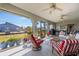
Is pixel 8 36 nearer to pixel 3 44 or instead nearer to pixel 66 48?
pixel 3 44

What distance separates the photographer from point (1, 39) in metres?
2.63

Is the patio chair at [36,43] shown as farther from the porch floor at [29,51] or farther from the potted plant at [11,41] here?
the potted plant at [11,41]

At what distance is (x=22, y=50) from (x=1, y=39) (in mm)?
457

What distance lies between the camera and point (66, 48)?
101 inches

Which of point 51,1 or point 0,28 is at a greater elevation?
point 51,1

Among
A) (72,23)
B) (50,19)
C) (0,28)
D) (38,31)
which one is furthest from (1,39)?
(72,23)

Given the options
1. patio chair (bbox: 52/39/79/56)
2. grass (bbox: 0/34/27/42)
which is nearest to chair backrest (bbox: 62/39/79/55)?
patio chair (bbox: 52/39/79/56)

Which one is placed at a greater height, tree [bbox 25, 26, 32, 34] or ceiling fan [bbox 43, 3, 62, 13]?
ceiling fan [bbox 43, 3, 62, 13]

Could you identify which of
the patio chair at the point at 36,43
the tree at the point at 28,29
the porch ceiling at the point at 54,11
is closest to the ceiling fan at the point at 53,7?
the porch ceiling at the point at 54,11

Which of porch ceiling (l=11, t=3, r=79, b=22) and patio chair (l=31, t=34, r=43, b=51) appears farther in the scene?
patio chair (l=31, t=34, r=43, b=51)

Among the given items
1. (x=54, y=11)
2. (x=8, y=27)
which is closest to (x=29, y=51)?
(x=8, y=27)

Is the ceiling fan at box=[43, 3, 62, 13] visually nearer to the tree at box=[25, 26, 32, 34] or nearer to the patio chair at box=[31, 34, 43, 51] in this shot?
the tree at box=[25, 26, 32, 34]

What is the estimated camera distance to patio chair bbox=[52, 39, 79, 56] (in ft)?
8.38

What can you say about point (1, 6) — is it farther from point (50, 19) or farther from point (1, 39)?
point (50, 19)
